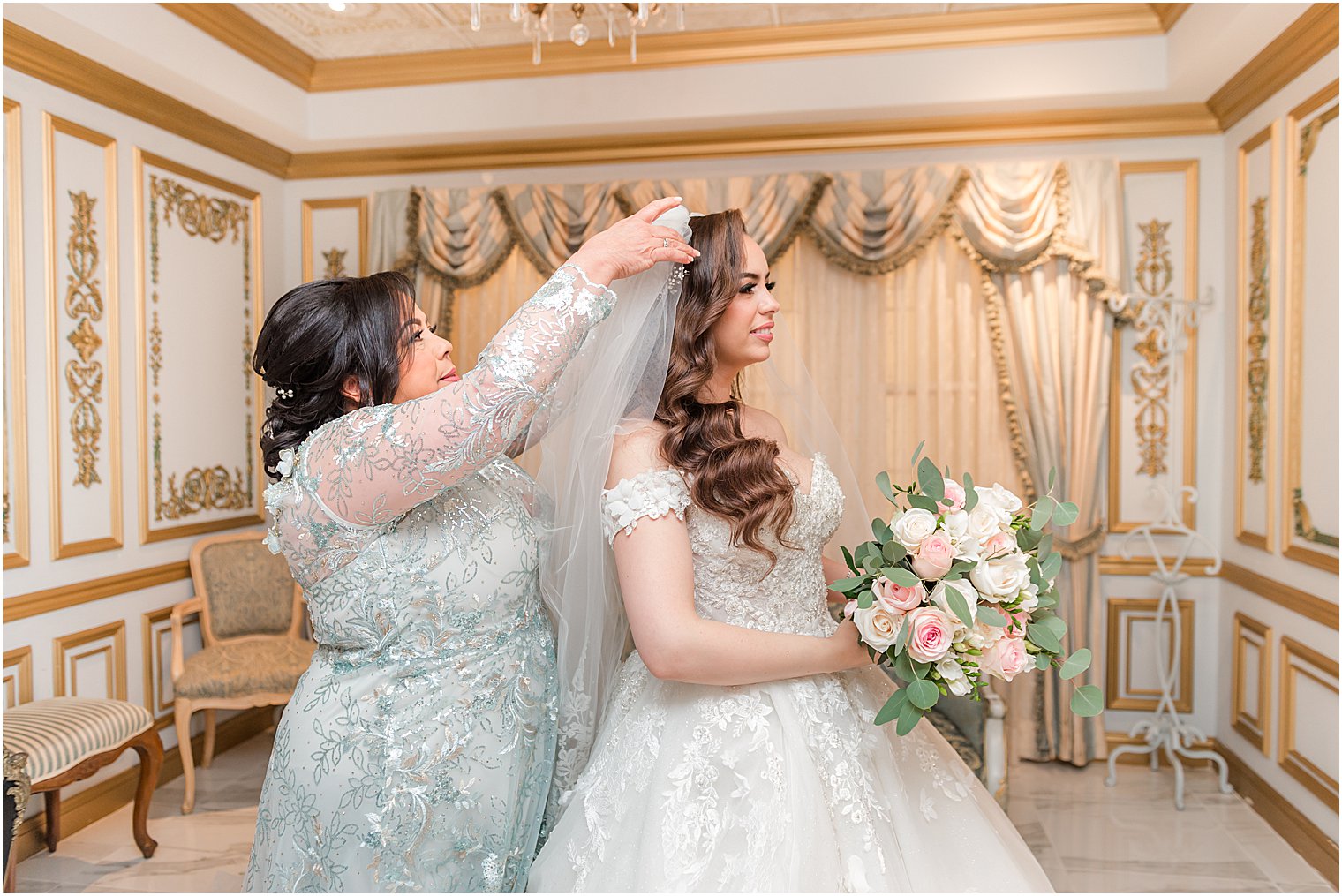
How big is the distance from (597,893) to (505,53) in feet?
13.6

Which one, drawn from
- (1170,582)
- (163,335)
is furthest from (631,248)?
(1170,582)

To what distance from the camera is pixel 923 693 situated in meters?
1.51

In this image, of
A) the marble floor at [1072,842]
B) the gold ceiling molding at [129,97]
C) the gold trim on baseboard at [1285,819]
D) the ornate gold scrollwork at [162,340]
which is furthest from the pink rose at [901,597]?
the ornate gold scrollwork at [162,340]

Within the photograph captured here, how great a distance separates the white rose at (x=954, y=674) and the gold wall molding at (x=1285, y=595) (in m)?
2.69

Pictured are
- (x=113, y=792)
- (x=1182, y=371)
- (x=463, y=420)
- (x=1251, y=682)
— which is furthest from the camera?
(x=1182, y=371)

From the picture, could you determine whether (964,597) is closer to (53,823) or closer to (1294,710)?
(1294,710)

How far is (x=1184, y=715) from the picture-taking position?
462 cm

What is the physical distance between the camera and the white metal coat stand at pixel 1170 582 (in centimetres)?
428

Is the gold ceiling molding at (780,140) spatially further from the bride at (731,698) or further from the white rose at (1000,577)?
the white rose at (1000,577)

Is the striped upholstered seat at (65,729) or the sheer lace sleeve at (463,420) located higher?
the sheer lace sleeve at (463,420)

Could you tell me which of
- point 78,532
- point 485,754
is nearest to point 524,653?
point 485,754

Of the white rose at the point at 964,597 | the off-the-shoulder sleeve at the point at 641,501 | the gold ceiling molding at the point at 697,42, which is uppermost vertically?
the gold ceiling molding at the point at 697,42

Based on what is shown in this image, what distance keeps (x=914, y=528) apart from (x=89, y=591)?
12.3 ft

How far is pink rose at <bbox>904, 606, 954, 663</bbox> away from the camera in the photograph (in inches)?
58.4
